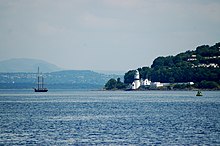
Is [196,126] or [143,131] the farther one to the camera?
[196,126]

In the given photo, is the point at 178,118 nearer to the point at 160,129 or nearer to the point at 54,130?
the point at 160,129

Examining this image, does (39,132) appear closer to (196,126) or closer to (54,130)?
(54,130)

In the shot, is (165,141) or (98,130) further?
(98,130)

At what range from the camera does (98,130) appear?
64.9 meters

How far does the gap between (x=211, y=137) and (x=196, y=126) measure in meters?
11.6

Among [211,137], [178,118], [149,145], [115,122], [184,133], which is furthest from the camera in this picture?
[178,118]

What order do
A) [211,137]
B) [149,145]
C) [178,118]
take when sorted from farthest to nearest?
[178,118] < [211,137] < [149,145]

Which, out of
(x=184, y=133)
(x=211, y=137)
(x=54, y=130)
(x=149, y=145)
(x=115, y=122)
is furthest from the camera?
(x=115, y=122)

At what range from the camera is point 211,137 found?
5719 cm

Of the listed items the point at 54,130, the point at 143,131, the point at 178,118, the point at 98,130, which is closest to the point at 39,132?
the point at 54,130

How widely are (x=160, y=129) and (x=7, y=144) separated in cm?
1852

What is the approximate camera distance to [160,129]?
6562cm


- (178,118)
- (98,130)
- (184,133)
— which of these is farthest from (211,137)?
(178,118)

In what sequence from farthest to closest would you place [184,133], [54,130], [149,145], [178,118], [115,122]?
[178,118]
[115,122]
[54,130]
[184,133]
[149,145]
